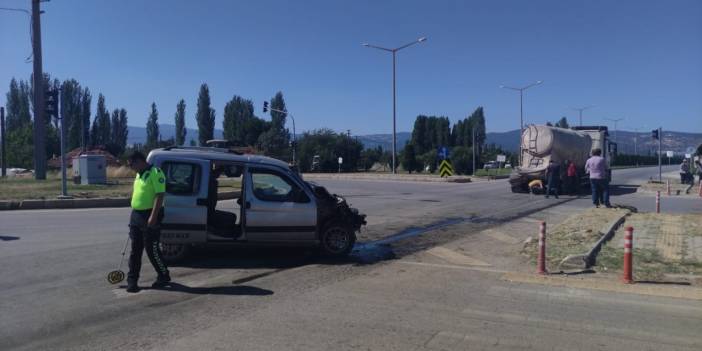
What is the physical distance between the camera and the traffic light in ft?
61.3

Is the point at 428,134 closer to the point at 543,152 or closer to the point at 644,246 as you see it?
the point at 543,152

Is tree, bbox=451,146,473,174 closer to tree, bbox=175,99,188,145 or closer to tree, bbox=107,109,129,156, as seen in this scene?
tree, bbox=175,99,188,145

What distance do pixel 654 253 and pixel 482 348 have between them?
6.24 meters

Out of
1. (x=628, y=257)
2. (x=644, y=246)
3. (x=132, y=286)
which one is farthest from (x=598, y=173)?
(x=132, y=286)

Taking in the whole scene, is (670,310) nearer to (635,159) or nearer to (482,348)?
(482,348)

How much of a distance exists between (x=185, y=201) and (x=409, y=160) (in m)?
58.7

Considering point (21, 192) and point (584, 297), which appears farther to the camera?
point (21, 192)

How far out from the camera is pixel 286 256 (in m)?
9.30

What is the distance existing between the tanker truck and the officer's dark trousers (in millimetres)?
21430

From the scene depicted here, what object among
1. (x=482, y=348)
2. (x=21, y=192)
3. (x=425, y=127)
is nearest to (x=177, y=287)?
(x=482, y=348)

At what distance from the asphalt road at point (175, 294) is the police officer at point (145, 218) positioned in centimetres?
30

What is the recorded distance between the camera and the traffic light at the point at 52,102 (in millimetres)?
18688

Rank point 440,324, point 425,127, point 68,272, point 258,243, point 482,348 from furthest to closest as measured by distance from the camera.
Result: point 425,127 → point 258,243 → point 68,272 → point 440,324 → point 482,348

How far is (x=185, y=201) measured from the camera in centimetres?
830
